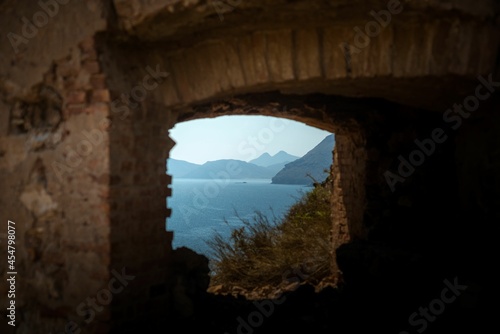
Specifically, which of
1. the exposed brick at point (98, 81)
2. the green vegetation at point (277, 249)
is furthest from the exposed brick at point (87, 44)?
the green vegetation at point (277, 249)

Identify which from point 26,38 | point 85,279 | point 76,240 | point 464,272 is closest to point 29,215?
point 76,240

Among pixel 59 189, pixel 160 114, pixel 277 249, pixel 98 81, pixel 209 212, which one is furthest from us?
pixel 209 212

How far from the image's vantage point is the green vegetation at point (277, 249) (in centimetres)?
519

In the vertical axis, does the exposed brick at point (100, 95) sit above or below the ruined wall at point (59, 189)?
above

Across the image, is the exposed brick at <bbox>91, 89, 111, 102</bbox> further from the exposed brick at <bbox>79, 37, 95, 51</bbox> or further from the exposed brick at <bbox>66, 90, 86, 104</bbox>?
the exposed brick at <bbox>79, 37, 95, 51</bbox>

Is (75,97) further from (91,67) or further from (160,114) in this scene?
(160,114)

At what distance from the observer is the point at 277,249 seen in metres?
5.89

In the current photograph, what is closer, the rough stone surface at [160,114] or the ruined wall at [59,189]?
the rough stone surface at [160,114]

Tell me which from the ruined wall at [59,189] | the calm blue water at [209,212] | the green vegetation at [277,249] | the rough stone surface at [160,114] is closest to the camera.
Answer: the rough stone surface at [160,114]

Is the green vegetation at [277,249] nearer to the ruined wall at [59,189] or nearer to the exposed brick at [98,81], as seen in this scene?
the ruined wall at [59,189]

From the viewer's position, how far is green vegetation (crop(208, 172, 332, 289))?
5188 millimetres

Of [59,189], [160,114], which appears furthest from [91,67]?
[59,189]

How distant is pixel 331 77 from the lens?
2123 mm

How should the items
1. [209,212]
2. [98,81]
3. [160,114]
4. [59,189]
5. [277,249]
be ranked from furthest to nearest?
[209,212]
[277,249]
[160,114]
[59,189]
[98,81]
